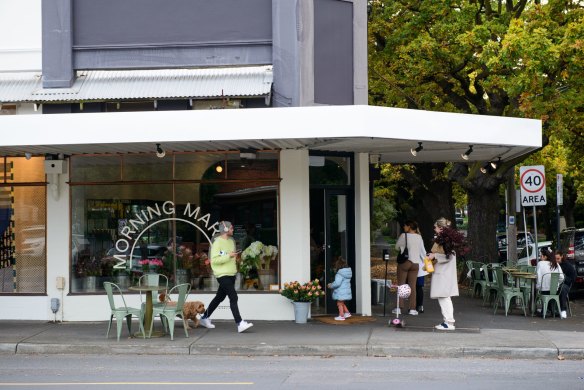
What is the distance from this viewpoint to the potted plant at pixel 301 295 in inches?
560

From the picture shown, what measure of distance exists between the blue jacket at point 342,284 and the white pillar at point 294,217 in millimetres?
630

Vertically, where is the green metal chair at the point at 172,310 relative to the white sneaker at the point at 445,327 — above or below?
above

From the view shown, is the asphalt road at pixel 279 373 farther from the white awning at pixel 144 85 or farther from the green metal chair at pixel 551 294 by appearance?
the white awning at pixel 144 85

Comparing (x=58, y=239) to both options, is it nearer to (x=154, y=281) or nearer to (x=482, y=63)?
(x=154, y=281)

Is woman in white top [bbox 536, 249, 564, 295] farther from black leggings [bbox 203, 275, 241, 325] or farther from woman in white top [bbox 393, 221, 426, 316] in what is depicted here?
black leggings [bbox 203, 275, 241, 325]

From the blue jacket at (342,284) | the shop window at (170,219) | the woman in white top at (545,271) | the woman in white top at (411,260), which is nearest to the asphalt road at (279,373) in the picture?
the blue jacket at (342,284)

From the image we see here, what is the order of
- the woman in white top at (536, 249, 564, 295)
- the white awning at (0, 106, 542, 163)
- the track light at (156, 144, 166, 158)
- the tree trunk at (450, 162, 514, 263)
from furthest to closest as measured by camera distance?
the tree trunk at (450, 162, 514, 263) → the woman in white top at (536, 249, 564, 295) → the track light at (156, 144, 166, 158) → the white awning at (0, 106, 542, 163)

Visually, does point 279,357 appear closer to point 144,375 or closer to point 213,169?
point 144,375

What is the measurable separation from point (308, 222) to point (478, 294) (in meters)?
6.83

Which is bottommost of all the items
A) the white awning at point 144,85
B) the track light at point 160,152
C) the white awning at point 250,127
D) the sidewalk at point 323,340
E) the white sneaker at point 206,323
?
the sidewalk at point 323,340

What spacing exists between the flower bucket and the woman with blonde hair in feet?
7.36

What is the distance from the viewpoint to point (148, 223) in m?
15.1

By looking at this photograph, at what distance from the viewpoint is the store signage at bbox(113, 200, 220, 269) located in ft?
49.4

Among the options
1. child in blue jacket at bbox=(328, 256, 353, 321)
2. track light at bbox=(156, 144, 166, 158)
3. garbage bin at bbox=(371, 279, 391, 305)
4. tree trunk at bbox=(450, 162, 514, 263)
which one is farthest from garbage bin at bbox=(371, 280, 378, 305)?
tree trunk at bbox=(450, 162, 514, 263)
